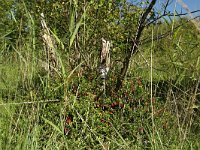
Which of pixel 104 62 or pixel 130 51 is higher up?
pixel 130 51

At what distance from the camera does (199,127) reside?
339cm

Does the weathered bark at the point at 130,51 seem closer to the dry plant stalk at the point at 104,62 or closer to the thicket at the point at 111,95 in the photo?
the thicket at the point at 111,95

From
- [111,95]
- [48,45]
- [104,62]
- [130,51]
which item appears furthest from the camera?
[104,62]

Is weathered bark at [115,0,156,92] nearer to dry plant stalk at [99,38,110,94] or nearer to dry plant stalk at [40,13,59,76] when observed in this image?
dry plant stalk at [99,38,110,94]

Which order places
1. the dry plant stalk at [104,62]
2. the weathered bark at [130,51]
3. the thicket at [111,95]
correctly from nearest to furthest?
the thicket at [111,95] < the weathered bark at [130,51] < the dry plant stalk at [104,62]

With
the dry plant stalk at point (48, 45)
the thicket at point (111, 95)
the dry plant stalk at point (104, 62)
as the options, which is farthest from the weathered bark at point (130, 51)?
the dry plant stalk at point (48, 45)

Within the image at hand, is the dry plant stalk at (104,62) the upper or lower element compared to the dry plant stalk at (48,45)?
lower

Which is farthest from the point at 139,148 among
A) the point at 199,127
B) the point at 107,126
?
the point at 199,127

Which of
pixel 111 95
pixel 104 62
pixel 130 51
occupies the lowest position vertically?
pixel 111 95

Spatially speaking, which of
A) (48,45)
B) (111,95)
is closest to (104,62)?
(111,95)

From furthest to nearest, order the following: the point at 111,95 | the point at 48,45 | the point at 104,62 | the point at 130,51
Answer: the point at 104,62
the point at 111,95
the point at 130,51
the point at 48,45

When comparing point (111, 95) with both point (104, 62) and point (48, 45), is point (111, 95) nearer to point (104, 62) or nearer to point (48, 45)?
point (104, 62)

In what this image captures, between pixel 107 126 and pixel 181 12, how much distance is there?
1240 mm

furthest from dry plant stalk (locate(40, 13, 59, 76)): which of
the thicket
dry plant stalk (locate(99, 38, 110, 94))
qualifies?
dry plant stalk (locate(99, 38, 110, 94))
